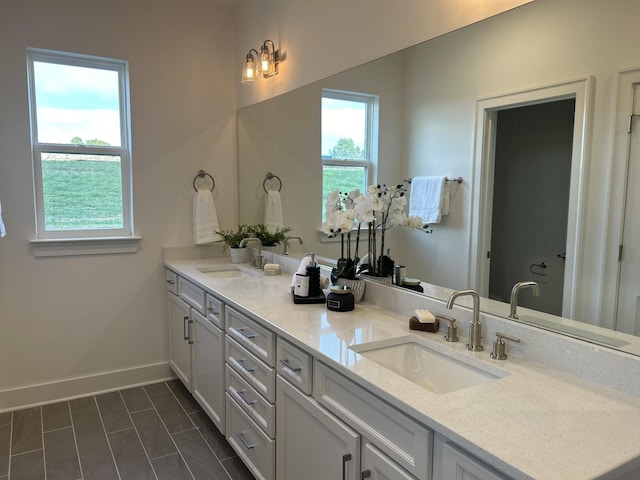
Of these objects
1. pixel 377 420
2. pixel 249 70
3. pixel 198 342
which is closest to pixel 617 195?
pixel 377 420

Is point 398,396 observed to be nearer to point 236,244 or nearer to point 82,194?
point 236,244

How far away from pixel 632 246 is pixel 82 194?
10.2 feet

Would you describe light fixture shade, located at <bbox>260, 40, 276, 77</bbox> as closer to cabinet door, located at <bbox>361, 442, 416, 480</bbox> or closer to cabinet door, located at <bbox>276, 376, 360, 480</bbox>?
cabinet door, located at <bbox>276, 376, 360, 480</bbox>

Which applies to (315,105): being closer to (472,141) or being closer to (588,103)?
(472,141)

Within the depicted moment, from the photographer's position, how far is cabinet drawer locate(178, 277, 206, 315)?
270 centimetres

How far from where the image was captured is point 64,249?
10.1ft

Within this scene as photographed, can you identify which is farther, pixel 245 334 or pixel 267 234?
pixel 267 234

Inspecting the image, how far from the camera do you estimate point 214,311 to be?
8.21 feet

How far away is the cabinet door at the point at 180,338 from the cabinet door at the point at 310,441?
4.17 feet

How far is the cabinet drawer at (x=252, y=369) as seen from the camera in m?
1.90

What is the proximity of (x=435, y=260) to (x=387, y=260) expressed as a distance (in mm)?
285

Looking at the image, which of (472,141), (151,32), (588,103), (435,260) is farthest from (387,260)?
(151,32)

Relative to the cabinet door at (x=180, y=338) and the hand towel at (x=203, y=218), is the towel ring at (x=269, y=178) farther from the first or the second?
the cabinet door at (x=180, y=338)

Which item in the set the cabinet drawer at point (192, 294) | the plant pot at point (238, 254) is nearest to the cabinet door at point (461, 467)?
the cabinet drawer at point (192, 294)
